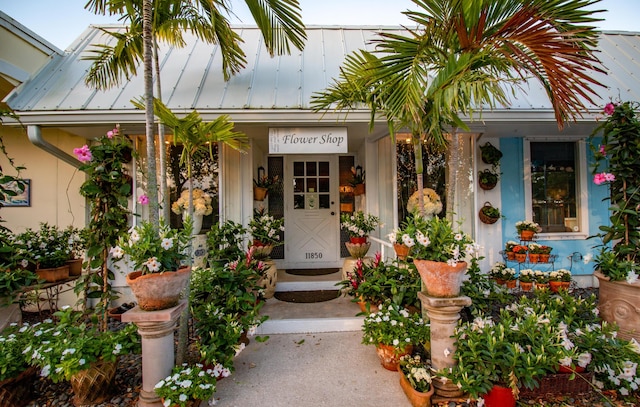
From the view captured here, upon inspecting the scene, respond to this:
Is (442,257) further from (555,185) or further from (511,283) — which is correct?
(555,185)

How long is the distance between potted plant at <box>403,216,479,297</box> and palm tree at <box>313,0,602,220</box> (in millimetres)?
462

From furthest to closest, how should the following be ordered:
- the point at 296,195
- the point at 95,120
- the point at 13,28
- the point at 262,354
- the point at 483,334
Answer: the point at 296,195
the point at 13,28
the point at 95,120
the point at 262,354
the point at 483,334

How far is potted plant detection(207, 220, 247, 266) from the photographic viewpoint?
320 centimetres

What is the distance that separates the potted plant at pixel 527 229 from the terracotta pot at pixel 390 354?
275 cm

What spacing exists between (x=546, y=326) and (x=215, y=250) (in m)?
Result: 3.09

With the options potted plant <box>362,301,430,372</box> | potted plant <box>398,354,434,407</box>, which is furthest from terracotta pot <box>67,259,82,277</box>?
potted plant <box>398,354,434,407</box>

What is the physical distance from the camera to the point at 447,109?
1975mm

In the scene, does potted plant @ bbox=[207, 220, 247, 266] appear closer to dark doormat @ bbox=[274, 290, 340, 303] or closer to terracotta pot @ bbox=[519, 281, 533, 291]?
dark doormat @ bbox=[274, 290, 340, 303]

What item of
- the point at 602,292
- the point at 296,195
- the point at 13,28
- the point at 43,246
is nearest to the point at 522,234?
the point at 602,292

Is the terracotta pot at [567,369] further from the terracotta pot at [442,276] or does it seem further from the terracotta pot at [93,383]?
the terracotta pot at [93,383]

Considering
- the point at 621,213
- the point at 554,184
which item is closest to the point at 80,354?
the point at 621,213

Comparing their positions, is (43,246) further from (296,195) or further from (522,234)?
(522,234)

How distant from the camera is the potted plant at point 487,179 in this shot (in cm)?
396

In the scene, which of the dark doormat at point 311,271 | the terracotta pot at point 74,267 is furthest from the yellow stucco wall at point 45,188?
the dark doormat at point 311,271
